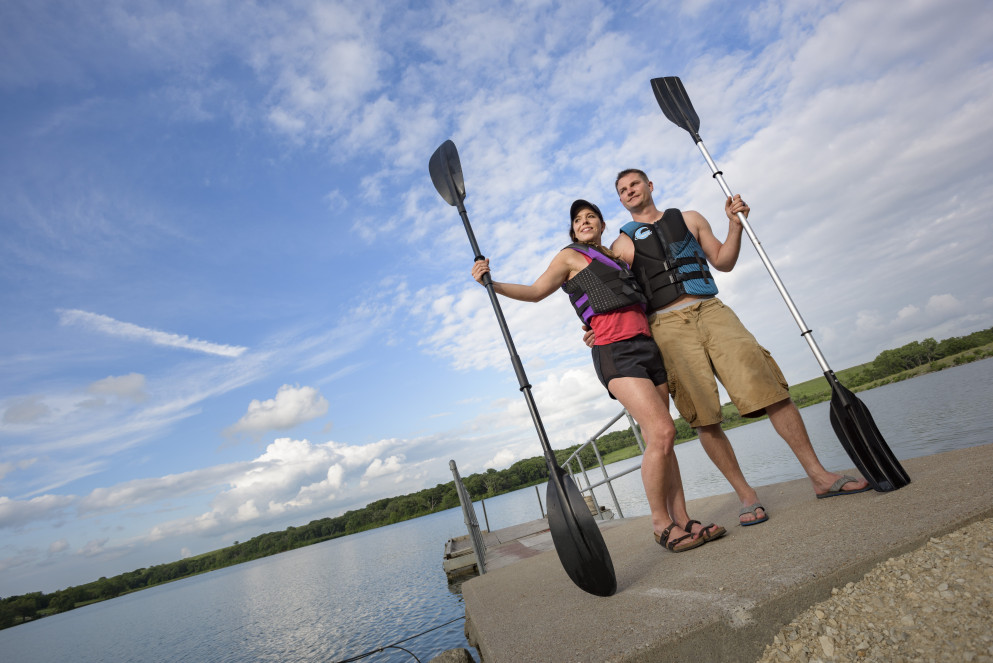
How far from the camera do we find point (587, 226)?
3.06 meters

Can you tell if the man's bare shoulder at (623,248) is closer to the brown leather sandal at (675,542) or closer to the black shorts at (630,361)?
the black shorts at (630,361)

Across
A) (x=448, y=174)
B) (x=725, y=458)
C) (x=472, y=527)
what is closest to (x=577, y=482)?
(x=472, y=527)

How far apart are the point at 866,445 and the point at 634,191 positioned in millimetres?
2011

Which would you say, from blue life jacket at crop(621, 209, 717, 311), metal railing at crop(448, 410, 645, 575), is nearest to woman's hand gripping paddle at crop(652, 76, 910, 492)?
blue life jacket at crop(621, 209, 717, 311)

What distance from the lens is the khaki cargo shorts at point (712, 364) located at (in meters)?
2.70

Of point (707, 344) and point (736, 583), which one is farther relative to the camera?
point (707, 344)

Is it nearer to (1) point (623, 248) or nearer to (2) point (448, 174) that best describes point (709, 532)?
(1) point (623, 248)

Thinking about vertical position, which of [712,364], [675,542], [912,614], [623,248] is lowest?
[912,614]

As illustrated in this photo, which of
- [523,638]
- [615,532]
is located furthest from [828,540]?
[615,532]

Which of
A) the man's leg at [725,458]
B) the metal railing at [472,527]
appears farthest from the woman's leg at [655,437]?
the metal railing at [472,527]

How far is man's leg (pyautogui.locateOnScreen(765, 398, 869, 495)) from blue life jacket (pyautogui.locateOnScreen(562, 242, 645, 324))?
39.2 inches

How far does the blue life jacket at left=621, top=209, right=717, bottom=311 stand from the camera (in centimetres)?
296

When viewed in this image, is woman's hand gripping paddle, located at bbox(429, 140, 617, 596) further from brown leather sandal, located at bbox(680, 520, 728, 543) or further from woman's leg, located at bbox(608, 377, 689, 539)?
brown leather sandal, located at bbox(680, 520, 728, 543)

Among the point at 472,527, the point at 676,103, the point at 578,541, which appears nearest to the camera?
the point at 578,541
